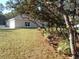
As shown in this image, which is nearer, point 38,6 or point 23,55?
point 38,6

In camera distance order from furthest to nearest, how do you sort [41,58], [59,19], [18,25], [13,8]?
1. [18,25]
2. [41,58]
3. [59,19]
4. [13,8]

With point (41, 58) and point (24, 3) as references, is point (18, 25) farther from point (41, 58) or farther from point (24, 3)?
point (24, 3)

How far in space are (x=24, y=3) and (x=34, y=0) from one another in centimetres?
61

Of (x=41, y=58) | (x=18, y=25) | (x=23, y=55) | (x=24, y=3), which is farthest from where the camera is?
(x=18, y=25)

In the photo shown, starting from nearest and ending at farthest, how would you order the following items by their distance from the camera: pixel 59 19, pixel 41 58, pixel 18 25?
pixel 59 19 < pixel 41 58 < pixel 18 25

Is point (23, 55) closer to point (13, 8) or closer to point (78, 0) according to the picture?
point (13, 8)

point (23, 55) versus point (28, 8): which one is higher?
point (28, 8)

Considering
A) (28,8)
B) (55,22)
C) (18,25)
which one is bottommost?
(18,25)

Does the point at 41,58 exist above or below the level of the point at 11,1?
below

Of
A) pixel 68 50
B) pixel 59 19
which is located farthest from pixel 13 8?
pixel 68 50

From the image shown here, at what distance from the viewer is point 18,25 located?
2391 inches

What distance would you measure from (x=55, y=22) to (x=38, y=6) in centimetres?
199

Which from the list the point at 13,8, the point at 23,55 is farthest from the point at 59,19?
the point at 23,55

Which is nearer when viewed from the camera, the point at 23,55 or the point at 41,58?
the point at 41,58
